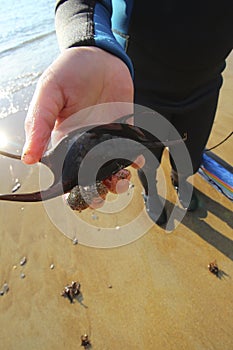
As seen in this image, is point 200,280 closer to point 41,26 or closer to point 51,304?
point 51,304

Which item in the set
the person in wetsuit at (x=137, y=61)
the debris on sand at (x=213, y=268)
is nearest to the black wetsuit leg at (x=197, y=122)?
the person in wetsuit at (x=137, y=61)


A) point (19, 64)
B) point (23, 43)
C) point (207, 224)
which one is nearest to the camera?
point (207, 224)

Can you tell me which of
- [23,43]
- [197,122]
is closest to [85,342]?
→ [197,122]

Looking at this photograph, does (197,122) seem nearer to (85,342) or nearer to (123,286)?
(123,286)

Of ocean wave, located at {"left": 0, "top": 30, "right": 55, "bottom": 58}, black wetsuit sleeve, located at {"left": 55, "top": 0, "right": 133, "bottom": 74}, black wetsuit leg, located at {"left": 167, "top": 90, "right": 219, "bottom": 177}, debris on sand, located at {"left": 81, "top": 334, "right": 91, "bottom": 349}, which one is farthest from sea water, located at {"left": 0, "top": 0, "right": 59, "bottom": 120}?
debris on sand, located at {"left": 81, "top": 334, "right": 91, "bottom": 349}

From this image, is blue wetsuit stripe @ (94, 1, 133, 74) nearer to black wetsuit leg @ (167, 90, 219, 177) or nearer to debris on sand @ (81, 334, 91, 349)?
black wetsuit leg @ (167, 90, 219, 177)

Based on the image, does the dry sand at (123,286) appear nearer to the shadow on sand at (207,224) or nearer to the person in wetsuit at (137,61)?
the shadow on sand at (207,224)
